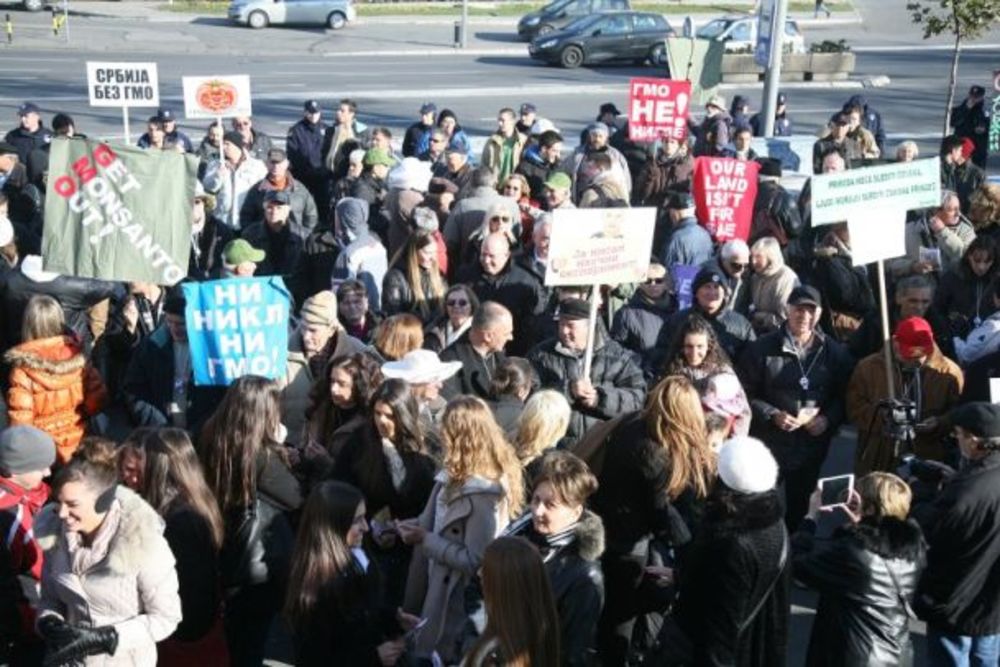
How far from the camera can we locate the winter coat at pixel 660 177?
13.4 metres

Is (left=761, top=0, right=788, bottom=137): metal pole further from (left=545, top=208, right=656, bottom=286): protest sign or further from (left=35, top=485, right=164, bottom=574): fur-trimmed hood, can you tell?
(left=35, top=485, right=164, bottom=574): fur-trimmed hood

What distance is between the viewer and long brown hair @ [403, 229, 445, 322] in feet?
31.0

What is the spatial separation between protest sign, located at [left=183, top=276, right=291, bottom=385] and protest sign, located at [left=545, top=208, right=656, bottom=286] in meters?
1.59

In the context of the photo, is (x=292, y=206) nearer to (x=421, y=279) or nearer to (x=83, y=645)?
(x=421, y=279)

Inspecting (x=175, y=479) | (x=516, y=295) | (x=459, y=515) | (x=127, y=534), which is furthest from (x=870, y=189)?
(x=127, y=534)

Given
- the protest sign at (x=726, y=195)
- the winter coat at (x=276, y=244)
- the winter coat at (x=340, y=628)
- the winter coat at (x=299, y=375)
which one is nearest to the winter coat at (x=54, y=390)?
the winter coat at (x=299, y=375)

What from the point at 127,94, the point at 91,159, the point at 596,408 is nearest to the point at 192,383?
the point at 91,159

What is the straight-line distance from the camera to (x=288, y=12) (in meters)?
37.9

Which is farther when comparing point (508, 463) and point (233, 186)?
point (233, 186)

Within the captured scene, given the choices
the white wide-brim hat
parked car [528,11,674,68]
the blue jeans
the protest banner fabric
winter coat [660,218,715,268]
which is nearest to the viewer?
the blue jeans

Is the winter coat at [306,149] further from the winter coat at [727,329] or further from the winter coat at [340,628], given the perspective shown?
the winter coat at [340,628]

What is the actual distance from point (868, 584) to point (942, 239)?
5.80 m

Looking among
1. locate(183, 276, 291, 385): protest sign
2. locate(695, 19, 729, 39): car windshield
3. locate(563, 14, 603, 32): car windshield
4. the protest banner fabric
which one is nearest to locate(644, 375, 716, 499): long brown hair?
locate(183, 276, 291, 385): protest sign

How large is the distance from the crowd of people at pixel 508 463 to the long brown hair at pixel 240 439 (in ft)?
0.04
